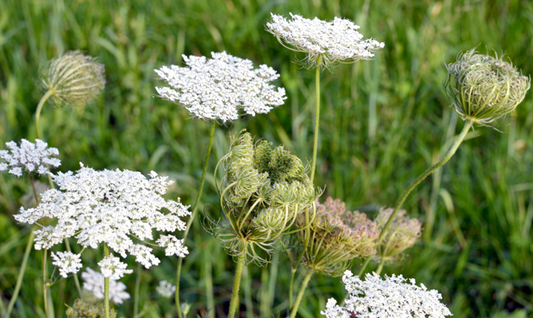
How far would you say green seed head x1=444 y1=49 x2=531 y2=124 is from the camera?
1.22 metres

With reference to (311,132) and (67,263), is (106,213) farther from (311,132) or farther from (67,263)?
(311,132)

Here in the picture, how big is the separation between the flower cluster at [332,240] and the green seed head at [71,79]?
88cm

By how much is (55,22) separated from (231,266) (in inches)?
91.2

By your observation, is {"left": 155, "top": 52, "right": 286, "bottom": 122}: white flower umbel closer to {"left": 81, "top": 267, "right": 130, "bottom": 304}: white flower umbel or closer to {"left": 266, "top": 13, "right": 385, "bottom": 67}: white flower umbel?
{"left": 266, "top": 13, "right": 385, "bottom": 67}: white flower umbel

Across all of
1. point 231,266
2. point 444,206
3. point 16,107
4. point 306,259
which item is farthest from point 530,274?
Answer: point 16,107

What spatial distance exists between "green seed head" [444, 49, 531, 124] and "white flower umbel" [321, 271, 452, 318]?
1.54 ft

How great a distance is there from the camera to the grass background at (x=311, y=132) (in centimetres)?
304

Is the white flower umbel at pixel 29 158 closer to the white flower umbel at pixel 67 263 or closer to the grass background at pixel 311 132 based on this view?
the white flower umbel at pixel 67 263

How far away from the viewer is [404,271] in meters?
3.03

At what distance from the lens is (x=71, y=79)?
1655 mm

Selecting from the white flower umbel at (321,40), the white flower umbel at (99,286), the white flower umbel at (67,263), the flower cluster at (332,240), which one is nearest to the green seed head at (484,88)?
the white flower umbel at (321,40)

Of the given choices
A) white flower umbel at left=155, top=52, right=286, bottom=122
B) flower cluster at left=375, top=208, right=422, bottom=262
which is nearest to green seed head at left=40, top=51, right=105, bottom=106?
white flower umbel at left=155, top=52, right=286, bottom=122

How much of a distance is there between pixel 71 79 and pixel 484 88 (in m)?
1.27

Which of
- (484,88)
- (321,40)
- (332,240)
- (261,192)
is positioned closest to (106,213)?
(261,192)
